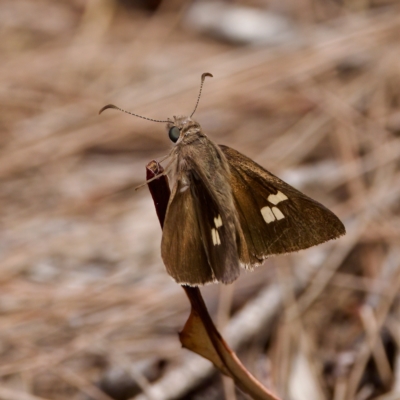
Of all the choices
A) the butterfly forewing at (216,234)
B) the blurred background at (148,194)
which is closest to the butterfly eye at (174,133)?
the butterfly forewing at (216,234)

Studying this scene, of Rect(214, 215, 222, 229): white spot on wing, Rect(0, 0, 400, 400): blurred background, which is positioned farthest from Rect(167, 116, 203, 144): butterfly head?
Rect(0, 0, 400, 400): blurred background

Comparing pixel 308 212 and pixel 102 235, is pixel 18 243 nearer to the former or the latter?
pixel 102 235

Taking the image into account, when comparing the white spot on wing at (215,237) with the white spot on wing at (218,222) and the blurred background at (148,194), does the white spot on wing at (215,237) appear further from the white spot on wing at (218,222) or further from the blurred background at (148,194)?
the blurred background at (148,194)

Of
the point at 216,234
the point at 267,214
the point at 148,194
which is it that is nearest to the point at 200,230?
the point at 216,234

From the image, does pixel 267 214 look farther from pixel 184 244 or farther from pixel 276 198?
pixel 184 244

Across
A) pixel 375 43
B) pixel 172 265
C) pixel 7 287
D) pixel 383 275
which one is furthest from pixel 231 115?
pixel 172 265

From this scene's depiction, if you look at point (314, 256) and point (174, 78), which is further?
point (174, 78)

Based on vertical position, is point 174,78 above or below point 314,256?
above

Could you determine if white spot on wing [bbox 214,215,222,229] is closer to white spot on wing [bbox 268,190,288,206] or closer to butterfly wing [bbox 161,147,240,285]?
butterfly wing [bbox 161,147,240,285]
